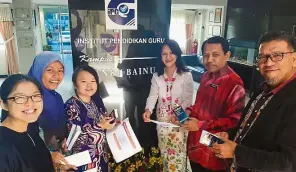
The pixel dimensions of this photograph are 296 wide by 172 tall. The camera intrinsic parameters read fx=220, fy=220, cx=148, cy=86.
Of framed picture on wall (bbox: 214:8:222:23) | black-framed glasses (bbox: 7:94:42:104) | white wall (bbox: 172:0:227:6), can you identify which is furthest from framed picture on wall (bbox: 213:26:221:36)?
black-framed glasses (bbox: 7:94:42:104)

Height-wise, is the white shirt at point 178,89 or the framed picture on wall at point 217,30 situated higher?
the framed picture on wall at point 217,30

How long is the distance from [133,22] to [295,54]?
1.37 metres

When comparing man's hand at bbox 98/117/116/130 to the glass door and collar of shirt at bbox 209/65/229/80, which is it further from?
the glass door

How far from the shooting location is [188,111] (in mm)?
1904

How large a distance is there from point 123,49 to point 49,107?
95 centimetres

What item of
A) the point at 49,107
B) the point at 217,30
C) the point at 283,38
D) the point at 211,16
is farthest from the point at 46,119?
the point at 211,16

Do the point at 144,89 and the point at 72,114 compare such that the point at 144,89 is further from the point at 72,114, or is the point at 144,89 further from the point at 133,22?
the point at 72,114

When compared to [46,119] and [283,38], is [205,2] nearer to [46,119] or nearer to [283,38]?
[283,38]

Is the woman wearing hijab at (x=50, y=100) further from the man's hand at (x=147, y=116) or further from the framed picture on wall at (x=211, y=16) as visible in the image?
the framed picture on wall at (x=211, y=16)

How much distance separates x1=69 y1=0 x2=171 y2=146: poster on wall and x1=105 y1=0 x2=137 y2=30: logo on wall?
13mm

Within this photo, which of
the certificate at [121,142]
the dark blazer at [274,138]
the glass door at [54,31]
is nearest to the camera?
the dark blazer at [274,138]

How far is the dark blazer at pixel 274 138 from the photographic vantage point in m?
0.90

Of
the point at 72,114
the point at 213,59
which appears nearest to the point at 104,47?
the point at 72,114

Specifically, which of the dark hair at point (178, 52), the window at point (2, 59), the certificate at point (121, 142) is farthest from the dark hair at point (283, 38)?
the window at point (2, 59)
